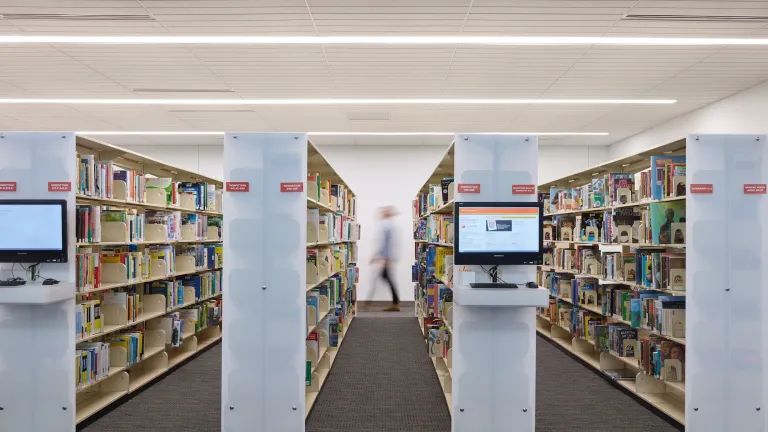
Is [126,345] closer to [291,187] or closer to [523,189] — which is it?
[291,187]

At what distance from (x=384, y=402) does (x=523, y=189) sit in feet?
7.46

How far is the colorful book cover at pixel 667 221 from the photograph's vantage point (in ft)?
13.9

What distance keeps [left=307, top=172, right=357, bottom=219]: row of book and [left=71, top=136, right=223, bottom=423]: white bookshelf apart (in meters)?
1.64

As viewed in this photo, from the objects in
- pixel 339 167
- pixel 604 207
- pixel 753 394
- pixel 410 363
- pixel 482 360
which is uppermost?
pixel 339 167

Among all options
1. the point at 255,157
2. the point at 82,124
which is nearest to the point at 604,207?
the point at 255,157

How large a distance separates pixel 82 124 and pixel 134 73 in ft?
11.8

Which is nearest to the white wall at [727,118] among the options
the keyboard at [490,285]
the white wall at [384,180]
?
the keyboard at [490,285]

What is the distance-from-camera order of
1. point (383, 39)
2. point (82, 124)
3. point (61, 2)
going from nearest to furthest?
point (61, 2) < point (383, 39) < point (82, 124)

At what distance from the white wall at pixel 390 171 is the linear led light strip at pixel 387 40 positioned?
5.85m

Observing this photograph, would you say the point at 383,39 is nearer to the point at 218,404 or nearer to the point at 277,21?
the point at 277,21

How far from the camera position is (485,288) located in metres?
3.46

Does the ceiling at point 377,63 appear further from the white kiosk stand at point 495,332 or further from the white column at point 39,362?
the white column at point 39,362

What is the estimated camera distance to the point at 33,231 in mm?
3512

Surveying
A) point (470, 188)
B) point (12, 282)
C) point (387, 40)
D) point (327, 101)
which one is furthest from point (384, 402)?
point (327, 101)
